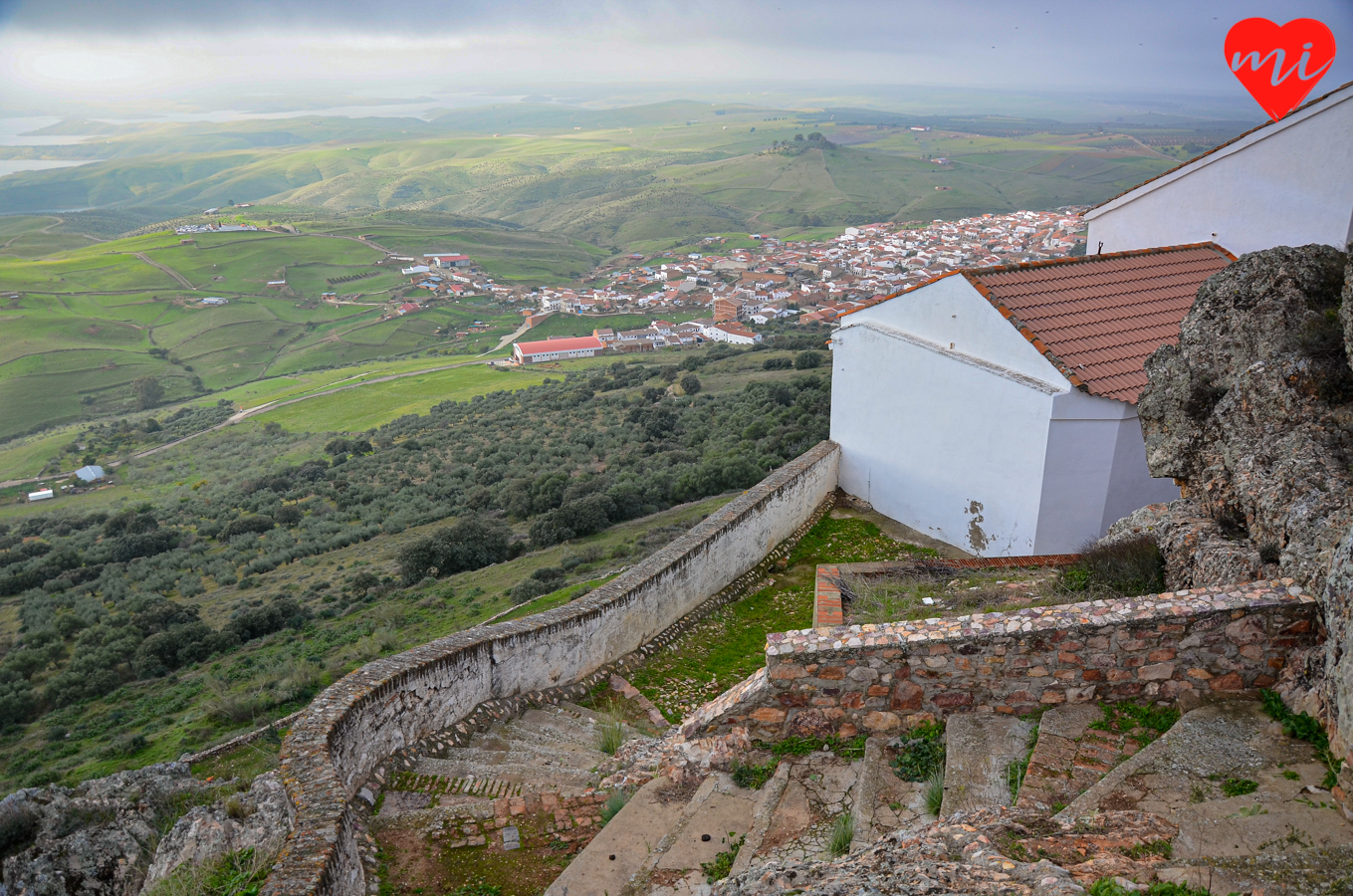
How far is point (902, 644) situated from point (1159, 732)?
1.65m

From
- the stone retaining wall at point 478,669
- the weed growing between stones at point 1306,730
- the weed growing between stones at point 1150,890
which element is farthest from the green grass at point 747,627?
the weed growing between stones at point 1150,890

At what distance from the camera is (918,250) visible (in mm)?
92938

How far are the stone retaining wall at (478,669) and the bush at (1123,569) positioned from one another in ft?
15.6

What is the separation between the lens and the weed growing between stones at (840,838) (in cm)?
444

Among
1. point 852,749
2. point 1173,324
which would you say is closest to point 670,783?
point 852,749

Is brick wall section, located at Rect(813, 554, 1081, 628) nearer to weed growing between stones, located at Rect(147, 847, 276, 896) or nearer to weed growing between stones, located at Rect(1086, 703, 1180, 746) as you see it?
A: weed growing between stones, located at Rect(1086, 703, 1180, 746)

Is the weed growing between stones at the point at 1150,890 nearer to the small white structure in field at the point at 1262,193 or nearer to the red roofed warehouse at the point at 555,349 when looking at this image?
the small white structure in field at the point at 1262,193

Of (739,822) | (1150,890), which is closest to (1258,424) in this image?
(1150,890)

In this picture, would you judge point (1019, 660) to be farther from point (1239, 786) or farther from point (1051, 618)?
point (1239, 786)

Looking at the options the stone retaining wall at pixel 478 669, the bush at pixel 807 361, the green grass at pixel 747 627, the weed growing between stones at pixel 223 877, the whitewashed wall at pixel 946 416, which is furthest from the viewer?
the bush at pixel 807 361

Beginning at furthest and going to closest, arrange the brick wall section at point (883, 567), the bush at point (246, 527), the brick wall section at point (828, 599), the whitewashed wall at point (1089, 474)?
1. the bush at point (246, 527)
2. the whitewashed wall at point (1089, 474)
3. the brick wall section at point (883, 567)
4. the brick wall section at point (828, 599)

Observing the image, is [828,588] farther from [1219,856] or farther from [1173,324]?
[1173,324]

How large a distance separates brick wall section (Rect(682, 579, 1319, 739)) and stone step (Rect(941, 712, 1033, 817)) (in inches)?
6.1

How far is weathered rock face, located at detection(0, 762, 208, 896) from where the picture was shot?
25.6 ft
